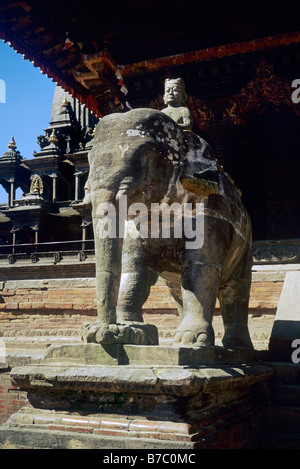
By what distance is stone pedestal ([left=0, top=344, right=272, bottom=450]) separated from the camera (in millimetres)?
3086

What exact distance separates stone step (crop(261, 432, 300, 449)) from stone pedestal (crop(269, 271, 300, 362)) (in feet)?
2.73

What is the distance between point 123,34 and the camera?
399 inches

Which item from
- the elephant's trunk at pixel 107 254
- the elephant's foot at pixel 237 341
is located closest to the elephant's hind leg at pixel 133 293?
the elephant's trunk at pixel 107 254

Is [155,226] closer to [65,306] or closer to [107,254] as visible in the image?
[107,254]

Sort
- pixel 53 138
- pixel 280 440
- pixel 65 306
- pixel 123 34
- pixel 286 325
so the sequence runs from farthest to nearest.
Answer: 1. pixel 53 138
2. pixel 123 34
3. pixel 65 306
4. pixel 286 325
5. pixel 280 440

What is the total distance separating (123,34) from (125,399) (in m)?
8.33

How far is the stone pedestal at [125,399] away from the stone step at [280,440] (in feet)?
2.08

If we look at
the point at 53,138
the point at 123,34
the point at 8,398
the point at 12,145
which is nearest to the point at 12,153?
the point at 12,145

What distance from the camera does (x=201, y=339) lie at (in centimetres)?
367

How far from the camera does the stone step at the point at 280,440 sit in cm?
414

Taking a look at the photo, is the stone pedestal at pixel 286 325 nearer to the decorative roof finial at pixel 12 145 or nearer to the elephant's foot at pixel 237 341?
the elephant's foot at pixel 237 341

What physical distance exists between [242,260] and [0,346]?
4.74 metres

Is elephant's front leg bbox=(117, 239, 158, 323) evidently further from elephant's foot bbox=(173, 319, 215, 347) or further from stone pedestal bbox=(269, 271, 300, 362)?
stone pedestal bbox=(269, 271, 300, 362)

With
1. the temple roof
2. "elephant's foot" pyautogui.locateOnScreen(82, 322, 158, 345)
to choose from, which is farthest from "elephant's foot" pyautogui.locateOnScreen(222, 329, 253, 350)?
the temple roof
